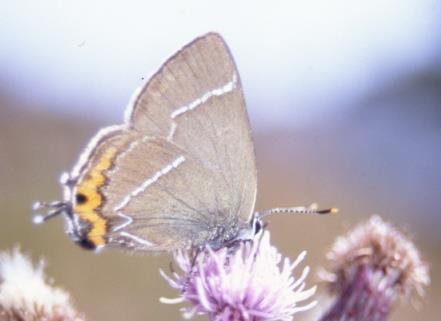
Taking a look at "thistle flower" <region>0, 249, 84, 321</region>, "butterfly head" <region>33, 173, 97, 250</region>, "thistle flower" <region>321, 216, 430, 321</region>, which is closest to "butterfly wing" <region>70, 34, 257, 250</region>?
"butterfly head" <region>33, 173, 97, 250</region>

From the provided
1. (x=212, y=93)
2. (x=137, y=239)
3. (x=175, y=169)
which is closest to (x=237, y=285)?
(x=137, y=239)

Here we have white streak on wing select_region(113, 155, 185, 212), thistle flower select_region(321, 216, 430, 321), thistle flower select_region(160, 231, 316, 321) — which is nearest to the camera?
thistle flower select_region(160, 231, 316, 321)

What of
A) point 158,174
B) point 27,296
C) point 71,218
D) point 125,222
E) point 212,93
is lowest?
point 27,296

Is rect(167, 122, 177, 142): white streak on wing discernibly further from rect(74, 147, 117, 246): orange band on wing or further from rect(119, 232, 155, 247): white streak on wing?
rect(119, 232, 155, 247): white streak on wing

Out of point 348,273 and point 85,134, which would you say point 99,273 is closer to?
point 85,134

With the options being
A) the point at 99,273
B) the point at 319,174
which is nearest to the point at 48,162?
the point at 99,273

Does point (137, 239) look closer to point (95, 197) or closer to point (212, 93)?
point (95, 197)
